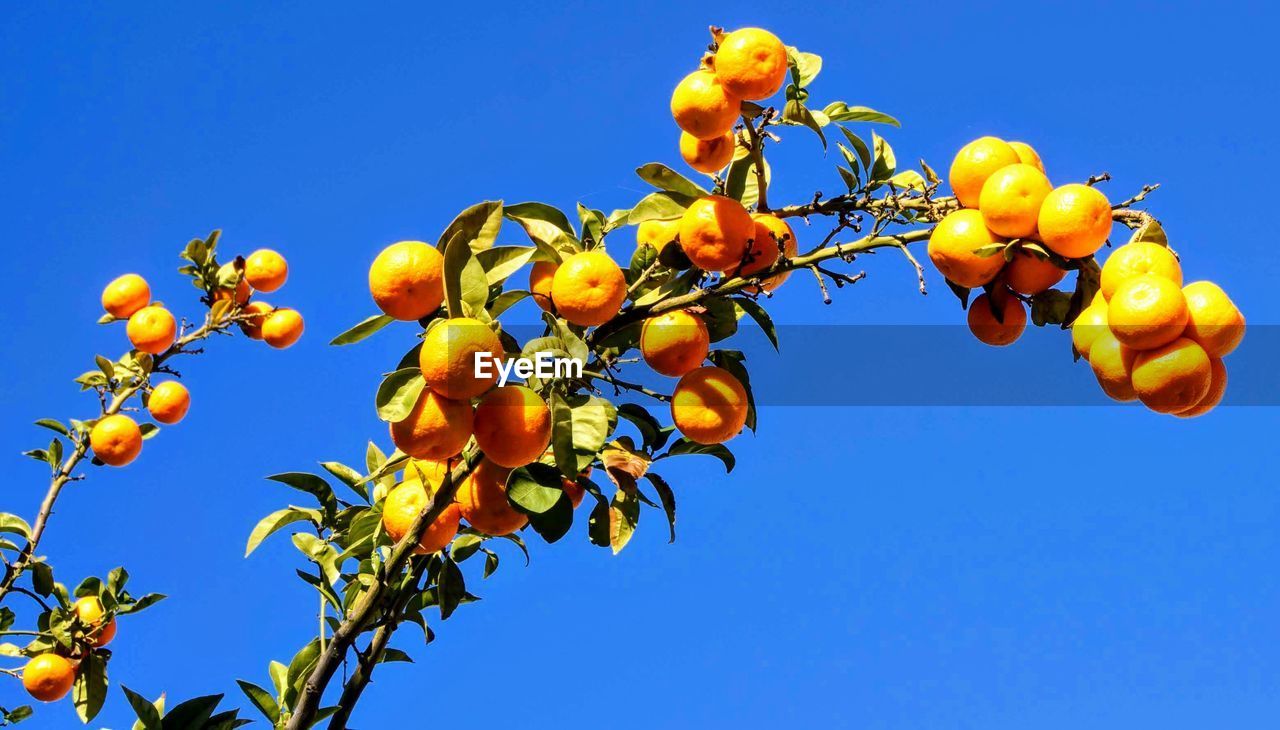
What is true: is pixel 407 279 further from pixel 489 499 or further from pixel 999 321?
pixel 999 321

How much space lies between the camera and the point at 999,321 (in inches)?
74.1

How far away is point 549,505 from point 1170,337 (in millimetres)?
982

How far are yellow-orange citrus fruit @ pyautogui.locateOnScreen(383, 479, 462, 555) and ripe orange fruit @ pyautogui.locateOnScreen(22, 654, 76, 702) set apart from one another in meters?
1.76

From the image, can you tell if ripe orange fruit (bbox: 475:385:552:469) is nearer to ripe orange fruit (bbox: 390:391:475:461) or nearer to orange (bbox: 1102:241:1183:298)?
ripe orange fruit (bbox: 390:391:475:461)

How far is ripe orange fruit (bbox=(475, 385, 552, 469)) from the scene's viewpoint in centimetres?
170

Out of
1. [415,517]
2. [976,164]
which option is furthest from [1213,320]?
[415,517]

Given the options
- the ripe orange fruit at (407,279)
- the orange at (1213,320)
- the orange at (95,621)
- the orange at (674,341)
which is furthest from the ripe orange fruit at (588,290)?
the orange at (95,621)

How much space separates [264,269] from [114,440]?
85 cm

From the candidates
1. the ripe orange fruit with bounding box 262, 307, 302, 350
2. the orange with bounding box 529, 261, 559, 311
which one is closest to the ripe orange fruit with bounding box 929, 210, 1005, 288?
the orange with bounding box 529, 261, 559, 311

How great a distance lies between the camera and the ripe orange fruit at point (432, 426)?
169cm

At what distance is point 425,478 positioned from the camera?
201 centimetres

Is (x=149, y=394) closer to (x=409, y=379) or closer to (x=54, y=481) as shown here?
(x=54, y=481)

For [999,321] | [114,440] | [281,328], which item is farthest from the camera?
[281,328]

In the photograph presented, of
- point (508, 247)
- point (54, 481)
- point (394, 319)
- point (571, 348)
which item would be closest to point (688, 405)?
point (571, 348)
